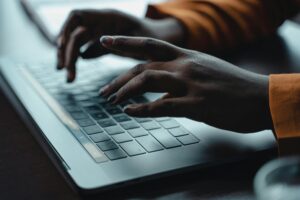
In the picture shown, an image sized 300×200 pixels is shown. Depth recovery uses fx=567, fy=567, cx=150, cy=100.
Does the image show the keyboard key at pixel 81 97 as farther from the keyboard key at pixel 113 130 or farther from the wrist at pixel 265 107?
the wrist at pixel 265 107

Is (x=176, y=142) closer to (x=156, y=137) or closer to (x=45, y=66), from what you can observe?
(x=156, y=137)

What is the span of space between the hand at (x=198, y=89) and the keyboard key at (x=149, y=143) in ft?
0.09

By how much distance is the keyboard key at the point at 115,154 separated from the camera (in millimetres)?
562

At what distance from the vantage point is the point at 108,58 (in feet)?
2.91

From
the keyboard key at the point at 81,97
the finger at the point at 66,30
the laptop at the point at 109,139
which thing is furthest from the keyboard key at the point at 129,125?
the finger at the point at 66,30

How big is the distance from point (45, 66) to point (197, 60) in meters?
0.31

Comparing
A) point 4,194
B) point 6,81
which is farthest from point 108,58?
point 4,194

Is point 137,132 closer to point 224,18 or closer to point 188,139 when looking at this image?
point 188,139

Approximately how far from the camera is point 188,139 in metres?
0.60

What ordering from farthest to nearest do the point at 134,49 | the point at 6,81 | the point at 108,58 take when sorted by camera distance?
the point at 108,58 → the point at 6,81 → the point at 134,49

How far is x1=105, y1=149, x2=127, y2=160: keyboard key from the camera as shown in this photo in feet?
1.85

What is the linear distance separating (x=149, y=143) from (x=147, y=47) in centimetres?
11

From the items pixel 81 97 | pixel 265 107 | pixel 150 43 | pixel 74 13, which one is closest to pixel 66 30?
pixel 74 13

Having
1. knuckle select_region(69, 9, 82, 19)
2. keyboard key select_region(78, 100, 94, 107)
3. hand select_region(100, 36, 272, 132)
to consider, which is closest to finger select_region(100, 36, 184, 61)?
hand select_region(100, 36, 272, 132)
